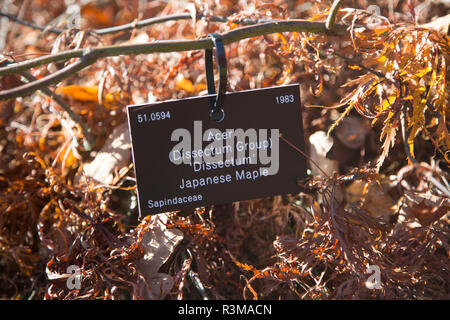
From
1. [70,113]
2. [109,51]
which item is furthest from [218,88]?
[70,113]

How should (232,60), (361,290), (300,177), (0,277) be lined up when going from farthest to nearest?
(232,60) → (0,277) → (300,177) → (361,290)

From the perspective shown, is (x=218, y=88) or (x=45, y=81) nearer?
(x=45, y=81)

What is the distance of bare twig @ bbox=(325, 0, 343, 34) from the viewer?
34.7 inches

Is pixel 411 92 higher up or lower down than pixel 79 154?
higher up

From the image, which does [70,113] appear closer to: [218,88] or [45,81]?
[45,81]

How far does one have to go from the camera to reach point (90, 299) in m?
0.88

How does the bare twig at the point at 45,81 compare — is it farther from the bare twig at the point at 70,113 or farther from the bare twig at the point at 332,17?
the bare twig at the point at 332,17

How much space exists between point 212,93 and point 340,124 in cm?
46

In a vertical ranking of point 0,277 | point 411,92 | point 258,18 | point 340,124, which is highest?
point 258,18

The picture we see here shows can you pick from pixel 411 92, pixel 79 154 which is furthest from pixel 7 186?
pixel 411 92

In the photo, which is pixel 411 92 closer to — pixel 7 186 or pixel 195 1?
pixel 195 1

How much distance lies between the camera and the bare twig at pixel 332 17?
88cm

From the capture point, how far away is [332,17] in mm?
910

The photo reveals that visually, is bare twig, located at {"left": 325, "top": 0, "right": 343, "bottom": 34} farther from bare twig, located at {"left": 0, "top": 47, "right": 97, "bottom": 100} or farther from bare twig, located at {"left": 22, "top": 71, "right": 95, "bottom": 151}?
bare twig, located at {"left": 22, "top": 71, "right": 95, "bottom": 151}
